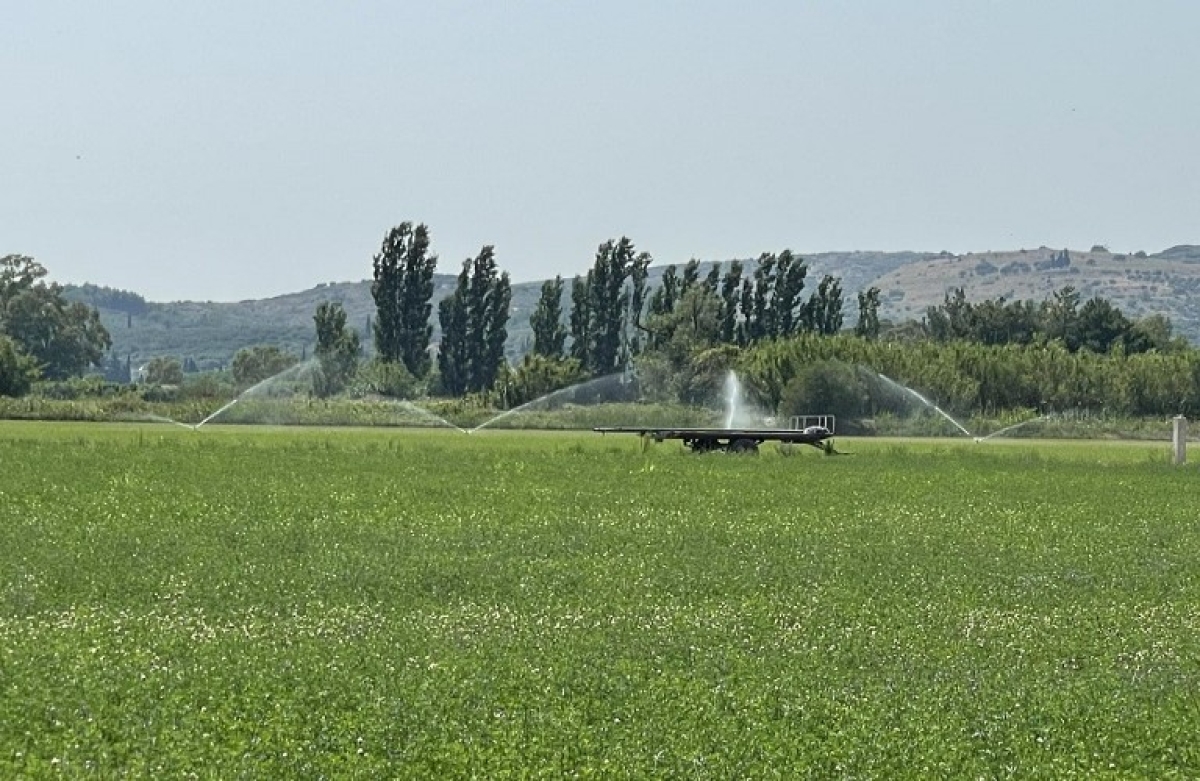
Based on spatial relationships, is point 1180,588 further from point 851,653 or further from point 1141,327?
point 1141,327

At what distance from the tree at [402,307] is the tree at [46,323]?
198ft

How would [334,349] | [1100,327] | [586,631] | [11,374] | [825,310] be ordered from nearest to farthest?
[586,631]
[11,374]
[334,349]
[825,310]
[1100,327]

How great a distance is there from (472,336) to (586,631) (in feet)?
379

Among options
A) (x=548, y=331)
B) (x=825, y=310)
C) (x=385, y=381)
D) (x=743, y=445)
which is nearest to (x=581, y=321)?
(x=548, y=331)

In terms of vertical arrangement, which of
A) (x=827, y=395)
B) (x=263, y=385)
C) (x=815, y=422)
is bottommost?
(x=815, y=422)

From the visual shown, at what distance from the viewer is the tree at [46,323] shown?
184 metres

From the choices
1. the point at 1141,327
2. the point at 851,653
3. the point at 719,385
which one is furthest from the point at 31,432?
the point at 1141,327

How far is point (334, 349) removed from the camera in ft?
435

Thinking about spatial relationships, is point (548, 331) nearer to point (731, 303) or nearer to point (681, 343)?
point (731, 303)

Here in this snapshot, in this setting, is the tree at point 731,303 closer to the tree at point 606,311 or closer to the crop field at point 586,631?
the tree at point 606,311

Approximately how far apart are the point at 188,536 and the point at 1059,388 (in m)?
76.5

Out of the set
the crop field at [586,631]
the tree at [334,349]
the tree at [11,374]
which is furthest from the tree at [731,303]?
the crop field at [586,631]

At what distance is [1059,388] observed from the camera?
9800 cm

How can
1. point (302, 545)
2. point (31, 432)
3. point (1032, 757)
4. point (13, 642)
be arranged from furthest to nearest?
point (31, 432) → point (302, 545) → point (13, 642) → point (1032, 757)
